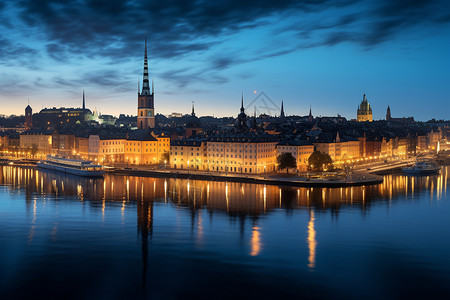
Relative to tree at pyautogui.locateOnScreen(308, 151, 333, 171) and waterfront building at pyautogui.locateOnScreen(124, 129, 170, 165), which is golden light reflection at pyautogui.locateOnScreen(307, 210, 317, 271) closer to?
tree at pyautogui.locateOnScreen(308, 151, 333, 171)

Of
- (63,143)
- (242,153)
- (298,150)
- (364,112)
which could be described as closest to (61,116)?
(63,143)

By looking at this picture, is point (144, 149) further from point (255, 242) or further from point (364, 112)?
point (364, 112)

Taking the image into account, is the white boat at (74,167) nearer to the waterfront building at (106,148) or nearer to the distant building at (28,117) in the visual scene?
the waterfront building at (106,148)

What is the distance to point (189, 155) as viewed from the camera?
149 feet

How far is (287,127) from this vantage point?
66.9 m

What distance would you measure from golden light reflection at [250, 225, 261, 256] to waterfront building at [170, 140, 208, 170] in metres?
24.5

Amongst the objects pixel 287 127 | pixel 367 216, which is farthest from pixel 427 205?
pixel 287 127

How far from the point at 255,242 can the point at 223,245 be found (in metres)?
1.19

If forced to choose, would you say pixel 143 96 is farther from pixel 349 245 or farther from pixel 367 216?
pixel 349 245

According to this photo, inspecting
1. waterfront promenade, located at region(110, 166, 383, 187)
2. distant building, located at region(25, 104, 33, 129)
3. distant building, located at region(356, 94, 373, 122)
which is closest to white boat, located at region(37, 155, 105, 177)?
waterfront promenade, located at region(110, 166, 383, 187)

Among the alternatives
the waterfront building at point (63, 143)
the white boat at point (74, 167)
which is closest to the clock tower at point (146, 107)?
the waterfront building at point (63, 143)

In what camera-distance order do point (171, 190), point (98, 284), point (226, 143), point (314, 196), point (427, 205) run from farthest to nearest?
point (226, 143)
point (171, 190)
point (314, 196)
point (427, 205)
point (98, 284)

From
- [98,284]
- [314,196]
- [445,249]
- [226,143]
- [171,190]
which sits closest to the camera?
[98,284]

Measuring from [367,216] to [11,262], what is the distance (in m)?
15.1
